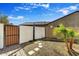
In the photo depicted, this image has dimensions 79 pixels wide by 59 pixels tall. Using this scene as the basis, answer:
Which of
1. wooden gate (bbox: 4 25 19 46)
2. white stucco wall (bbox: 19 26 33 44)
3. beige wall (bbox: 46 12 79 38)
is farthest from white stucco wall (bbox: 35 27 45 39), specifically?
wooden gate (bbox: 4 25 19 46)

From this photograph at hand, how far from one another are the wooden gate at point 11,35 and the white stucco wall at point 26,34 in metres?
0.07

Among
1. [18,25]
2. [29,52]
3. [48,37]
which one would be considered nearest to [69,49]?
[48,37]

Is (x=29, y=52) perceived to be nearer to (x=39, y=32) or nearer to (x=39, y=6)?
(x=39, y=32)

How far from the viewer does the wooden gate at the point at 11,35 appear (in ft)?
13.0

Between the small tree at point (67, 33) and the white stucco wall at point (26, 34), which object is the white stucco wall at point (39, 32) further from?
the small tree at point (67, 33)

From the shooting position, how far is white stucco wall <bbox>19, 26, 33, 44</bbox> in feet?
13.1

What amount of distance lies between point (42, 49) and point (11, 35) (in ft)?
2.05

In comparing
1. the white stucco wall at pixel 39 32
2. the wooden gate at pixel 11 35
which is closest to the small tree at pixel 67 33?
the white stucco wall at pixel 39 32

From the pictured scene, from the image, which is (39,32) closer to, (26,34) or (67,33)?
(26,34)

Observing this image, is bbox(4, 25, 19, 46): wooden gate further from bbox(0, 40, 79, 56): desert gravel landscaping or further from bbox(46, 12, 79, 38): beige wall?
bbox(46, 12, 79, 38): beige wall

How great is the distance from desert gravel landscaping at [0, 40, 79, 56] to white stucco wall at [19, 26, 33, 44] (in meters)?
0.10

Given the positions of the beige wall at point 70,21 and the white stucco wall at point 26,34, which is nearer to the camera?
the beige wall at point 70,21

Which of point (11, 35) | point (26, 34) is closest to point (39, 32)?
point (26, 34)

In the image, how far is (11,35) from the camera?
157 inches
